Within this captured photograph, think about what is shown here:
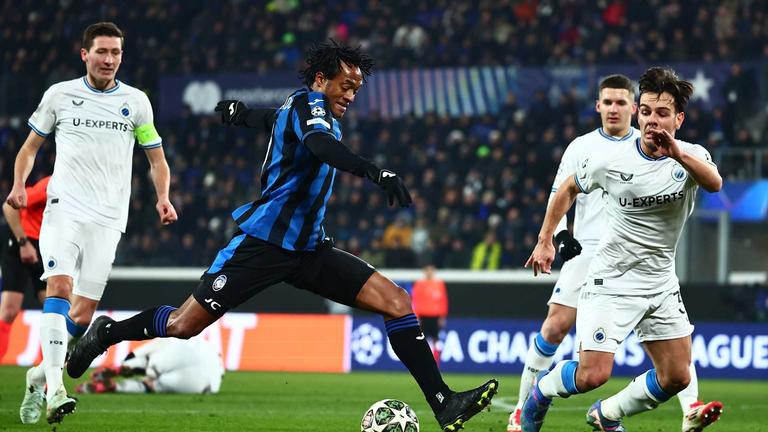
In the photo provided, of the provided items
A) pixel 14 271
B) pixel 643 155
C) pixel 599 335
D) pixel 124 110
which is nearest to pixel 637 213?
pixel 643 155

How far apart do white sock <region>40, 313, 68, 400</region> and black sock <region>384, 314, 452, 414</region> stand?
2297mm

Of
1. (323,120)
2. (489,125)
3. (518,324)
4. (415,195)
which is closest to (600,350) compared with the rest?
(323,120)

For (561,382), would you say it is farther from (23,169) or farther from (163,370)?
(163,370)

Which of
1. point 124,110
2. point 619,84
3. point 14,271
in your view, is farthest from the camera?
point 14,271

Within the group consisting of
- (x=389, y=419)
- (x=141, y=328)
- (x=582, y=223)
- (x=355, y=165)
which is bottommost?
(x=389, y=419)

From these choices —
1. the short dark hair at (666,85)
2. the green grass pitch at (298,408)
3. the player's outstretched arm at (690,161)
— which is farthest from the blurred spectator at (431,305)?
the player's outstretched arm at (690,161)

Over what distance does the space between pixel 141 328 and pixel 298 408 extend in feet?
12.2

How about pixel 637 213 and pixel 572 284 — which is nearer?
pixel 637 213

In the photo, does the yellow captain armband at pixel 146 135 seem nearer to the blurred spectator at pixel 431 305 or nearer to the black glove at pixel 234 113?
the black glove at pixel 234 113

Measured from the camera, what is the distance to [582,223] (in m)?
8.27

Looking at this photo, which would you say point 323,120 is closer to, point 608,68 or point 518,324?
point 518,324

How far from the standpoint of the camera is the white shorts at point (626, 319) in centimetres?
648

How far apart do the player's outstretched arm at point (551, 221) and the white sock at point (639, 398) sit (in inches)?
33.9

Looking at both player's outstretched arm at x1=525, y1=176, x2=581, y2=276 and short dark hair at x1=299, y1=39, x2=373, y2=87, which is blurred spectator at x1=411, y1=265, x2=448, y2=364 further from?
short dark hair at x1=299, y1=39, x2=373, y2=87
